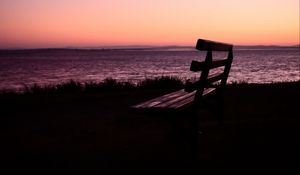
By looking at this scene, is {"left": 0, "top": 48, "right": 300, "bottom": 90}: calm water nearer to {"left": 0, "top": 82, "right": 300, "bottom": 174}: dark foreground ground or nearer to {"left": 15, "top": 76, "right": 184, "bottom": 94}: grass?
{"left": 15, "top": 76, "right": 184, "bottom": 94}: grass

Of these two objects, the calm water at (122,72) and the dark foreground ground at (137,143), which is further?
the calm water at (122,72)

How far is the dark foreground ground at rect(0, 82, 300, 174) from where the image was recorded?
13.7 ft

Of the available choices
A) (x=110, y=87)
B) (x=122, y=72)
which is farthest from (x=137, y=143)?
A: (x=122, y=72)

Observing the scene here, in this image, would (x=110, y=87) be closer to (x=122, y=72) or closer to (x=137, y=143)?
(x=137, y=143)

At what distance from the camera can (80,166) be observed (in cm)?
432

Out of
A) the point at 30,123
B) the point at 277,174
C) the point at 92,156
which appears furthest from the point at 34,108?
the point at 277,174

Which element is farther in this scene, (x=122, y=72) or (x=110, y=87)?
(x=122, y=72)

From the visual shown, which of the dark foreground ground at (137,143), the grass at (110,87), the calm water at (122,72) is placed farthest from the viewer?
the calm water at (122,72)

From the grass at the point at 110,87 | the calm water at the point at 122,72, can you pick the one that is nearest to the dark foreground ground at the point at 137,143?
the grass at the point at 110,87

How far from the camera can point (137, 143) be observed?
208 inches

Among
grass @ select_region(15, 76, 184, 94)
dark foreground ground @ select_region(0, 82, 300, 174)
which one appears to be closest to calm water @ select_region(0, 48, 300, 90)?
grass @ select_region(15, 76, 184, 94)

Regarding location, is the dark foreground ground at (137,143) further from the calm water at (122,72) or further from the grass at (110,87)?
the calm water at (122,72)

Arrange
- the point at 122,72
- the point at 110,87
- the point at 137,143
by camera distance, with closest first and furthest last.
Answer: the point at 137,143 < the point at 110,87 < the point at 122,72

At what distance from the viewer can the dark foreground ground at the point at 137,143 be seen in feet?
13.7
